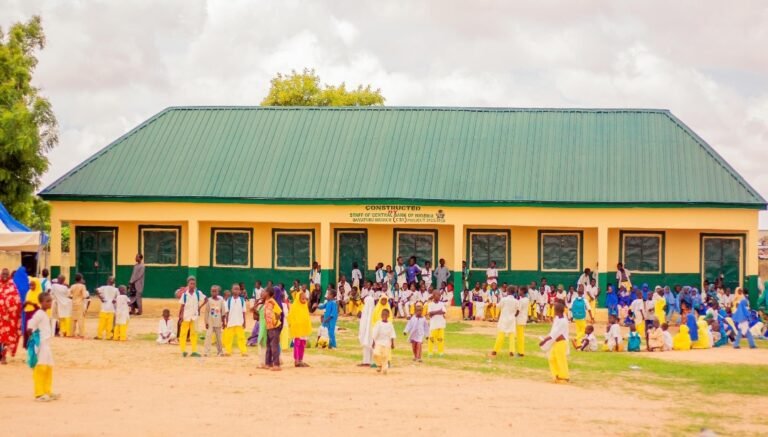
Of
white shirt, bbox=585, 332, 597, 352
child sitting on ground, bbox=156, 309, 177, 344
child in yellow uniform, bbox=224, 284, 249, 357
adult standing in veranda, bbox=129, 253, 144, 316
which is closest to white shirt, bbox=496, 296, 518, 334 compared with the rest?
white shirt, bbox=585, 332, 597, 352

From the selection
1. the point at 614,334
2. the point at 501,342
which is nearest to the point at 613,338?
the point at 614,334

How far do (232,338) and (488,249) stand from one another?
1197 centimetres

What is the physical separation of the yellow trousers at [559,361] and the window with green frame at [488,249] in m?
12.9

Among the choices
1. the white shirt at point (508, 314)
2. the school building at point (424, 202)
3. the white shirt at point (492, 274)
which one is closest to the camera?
the white shirt at point (508, 314)

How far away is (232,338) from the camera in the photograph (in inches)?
761

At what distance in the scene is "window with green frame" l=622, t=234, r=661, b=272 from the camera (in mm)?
29141

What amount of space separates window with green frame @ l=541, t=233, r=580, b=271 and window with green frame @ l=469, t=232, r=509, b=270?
3.64ft

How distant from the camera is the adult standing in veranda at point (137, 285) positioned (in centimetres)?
2830

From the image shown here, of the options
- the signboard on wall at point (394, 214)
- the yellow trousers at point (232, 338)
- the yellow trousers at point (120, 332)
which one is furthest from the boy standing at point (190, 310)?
the signboard on wall at point (394, 214)

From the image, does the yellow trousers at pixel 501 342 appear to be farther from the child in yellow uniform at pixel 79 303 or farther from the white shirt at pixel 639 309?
the child in yellow uniform at pixel 79 303

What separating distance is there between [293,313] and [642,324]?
9460 mm

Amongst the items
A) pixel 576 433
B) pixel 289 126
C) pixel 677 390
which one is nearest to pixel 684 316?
pixel 677 390

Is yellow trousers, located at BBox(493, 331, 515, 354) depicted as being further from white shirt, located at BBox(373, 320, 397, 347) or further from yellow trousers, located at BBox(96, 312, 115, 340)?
yellow trousers, located at BBox(96, 312, 115, 340)

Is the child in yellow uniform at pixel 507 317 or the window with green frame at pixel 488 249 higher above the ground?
the window with green frame at pixel 488 249
